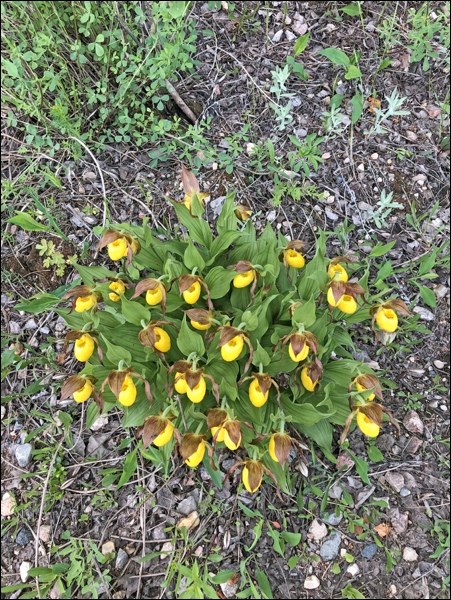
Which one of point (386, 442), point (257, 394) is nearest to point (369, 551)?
point (386, 442)

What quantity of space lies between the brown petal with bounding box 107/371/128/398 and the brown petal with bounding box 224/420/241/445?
11.8 inches

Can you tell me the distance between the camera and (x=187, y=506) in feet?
5.83

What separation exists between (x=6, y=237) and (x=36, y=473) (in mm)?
989

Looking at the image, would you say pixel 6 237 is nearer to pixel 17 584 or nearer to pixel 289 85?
pixel 17 584

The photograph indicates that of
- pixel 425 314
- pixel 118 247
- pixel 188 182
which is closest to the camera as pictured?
pixel 118 247

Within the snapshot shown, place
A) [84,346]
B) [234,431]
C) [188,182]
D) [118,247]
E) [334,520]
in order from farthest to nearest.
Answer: [334,520] → [188,182] → [118,247] → [84,346] → [234,431]

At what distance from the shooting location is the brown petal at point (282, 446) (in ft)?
4.32

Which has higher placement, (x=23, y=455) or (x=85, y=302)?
(x=85, y=302)

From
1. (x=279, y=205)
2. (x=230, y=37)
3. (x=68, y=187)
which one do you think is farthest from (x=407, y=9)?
(x=68, y=187)

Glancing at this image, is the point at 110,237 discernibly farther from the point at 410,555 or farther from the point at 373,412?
the point at 410,555

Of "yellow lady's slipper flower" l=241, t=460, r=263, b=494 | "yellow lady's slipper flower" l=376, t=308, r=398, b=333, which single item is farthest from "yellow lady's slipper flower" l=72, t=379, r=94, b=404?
"yellow lady's slipper flower" l=376, t=308, r=398, b=333

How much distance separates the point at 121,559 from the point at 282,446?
823mm

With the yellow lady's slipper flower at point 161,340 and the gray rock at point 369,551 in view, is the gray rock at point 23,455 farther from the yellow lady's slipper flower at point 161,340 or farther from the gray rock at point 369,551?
the gray rock at point 369,551

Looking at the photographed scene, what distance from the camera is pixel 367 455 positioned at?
184 cm
